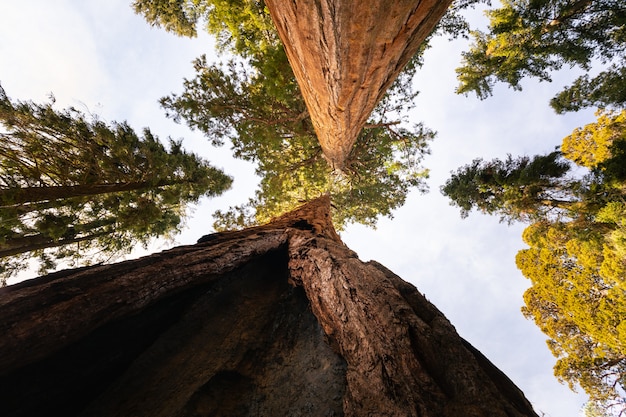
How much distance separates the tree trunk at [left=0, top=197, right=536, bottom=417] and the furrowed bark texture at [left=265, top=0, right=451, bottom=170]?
87.3 inches

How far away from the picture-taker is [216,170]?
8.76m

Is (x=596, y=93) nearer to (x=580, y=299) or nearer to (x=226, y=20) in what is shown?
(x=580, y=299)

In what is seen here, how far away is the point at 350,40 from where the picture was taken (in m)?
2.48

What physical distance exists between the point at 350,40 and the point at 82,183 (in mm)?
6428

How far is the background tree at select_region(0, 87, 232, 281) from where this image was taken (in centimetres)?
498

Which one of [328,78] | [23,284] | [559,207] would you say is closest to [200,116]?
[328,78]

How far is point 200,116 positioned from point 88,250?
573 centimetres

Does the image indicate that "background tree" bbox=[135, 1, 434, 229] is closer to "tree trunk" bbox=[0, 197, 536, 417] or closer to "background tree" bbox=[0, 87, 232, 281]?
"background tree" bbox=[0, 87, 232, 281]

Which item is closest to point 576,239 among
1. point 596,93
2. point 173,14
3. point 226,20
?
point 596,93

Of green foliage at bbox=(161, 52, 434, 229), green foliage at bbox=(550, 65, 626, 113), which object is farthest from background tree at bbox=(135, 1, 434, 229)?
green foliage at bbox=(550, 65, 626, 113)

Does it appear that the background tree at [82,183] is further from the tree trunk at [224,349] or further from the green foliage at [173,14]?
the green foliage at [173,14]

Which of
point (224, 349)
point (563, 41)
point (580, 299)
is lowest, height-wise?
point (224, 349)

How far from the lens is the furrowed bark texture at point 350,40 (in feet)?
7.27

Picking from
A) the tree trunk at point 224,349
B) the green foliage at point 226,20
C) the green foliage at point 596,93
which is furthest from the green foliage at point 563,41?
the tree trunk at point 224,349
